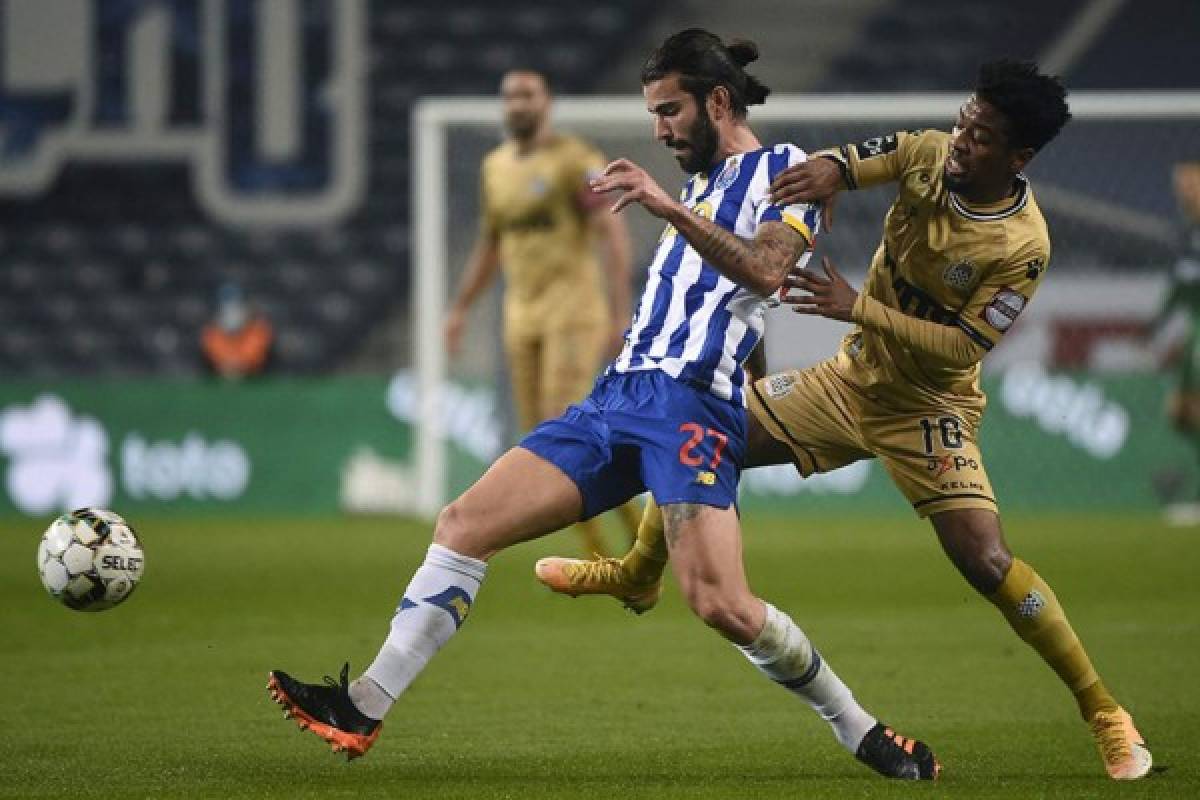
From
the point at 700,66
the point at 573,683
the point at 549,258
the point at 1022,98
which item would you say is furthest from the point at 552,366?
the point at 1022,98

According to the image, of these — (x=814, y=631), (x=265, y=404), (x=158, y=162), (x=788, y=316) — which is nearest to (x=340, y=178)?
(x=158, y=162)

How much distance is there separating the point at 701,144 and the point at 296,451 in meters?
10.6

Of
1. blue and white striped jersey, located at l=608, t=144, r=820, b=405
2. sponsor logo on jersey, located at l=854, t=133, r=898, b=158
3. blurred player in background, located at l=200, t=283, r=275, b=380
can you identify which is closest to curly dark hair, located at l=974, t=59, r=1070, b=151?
sponsor logo on jersey, located at l=854, t=133, r=898, b=158

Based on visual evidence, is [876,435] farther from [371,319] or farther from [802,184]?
[371,319]

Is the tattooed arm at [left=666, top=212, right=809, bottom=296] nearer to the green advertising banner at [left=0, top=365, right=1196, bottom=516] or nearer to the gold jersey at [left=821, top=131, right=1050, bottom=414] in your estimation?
the gold jersey at [left=821, top=131, right=1050, bottom=414]

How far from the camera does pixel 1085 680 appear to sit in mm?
5824

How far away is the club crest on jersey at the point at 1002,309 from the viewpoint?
577 centimetres

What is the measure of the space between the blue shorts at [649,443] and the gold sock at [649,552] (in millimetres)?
397

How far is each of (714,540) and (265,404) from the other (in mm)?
10745

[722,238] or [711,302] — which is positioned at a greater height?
[722,238]

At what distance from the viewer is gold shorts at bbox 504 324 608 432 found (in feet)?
35.9

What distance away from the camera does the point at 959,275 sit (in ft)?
19.1

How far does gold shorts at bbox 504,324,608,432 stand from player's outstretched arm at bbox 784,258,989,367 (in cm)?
518

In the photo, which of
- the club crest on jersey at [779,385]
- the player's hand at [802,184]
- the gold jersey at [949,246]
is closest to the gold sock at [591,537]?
the club crest on jersey at [779,385]
